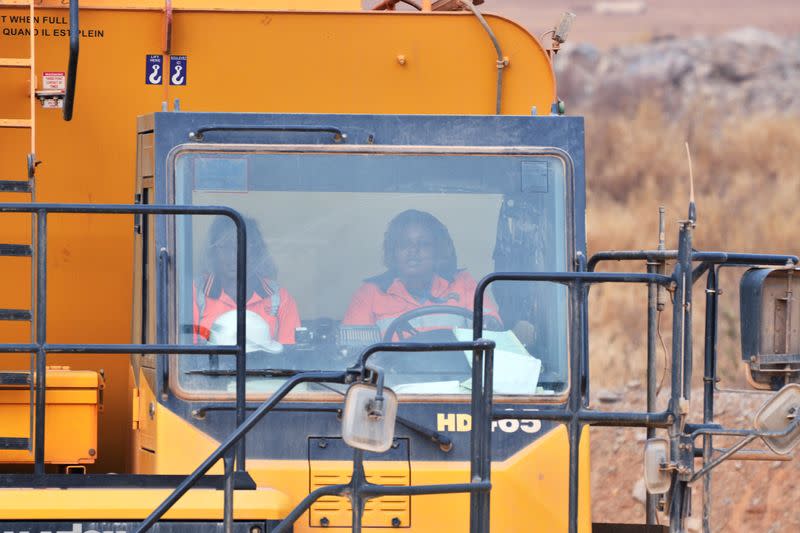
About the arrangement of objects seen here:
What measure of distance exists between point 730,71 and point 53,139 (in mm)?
22998

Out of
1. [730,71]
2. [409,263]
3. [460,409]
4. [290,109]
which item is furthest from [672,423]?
[730,71]

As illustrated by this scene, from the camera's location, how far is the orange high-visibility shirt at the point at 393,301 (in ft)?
18.2

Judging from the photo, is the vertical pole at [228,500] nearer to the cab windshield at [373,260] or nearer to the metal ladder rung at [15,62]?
the cab windshield at [373,260]

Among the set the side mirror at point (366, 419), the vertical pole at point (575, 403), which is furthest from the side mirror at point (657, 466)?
the side mirror at point (366, 419)

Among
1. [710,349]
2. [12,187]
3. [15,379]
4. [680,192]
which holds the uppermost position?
[680,192]

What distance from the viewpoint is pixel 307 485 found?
Answer: 532cm

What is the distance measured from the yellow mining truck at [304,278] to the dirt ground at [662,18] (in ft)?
81.3

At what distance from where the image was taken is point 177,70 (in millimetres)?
6367

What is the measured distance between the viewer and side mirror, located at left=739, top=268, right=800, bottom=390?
4.88m

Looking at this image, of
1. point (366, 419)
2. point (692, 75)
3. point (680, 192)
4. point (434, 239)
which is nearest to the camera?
point (366, 419)

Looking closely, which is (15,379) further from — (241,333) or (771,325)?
(771,325)

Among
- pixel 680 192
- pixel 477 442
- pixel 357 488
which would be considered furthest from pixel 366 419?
pixel 680 192

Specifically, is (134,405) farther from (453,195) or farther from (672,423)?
(672,423)

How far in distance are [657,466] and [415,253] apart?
1349mm
